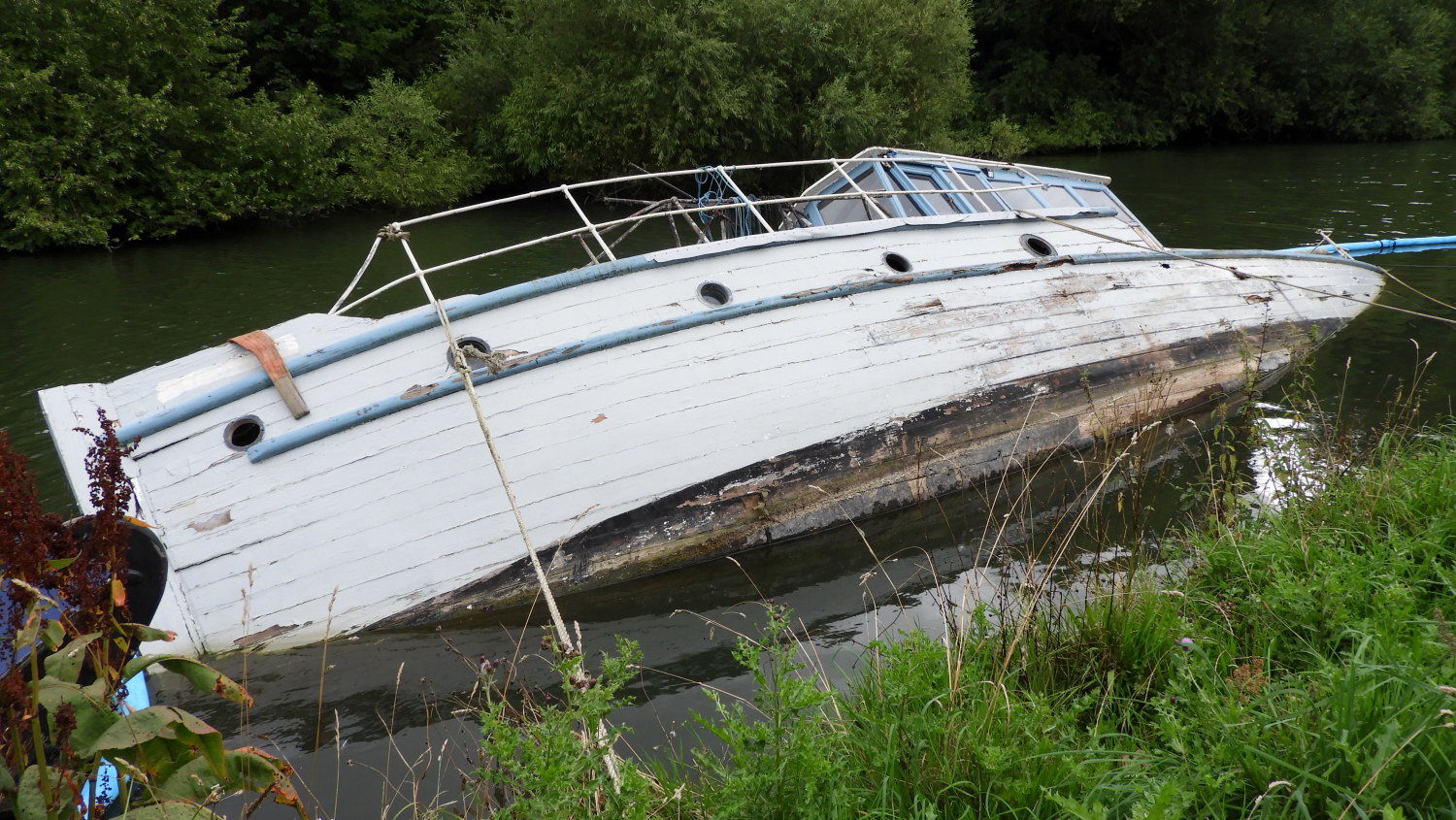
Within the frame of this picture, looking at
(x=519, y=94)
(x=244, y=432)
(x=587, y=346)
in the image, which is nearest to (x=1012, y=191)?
(x=587, y=346)

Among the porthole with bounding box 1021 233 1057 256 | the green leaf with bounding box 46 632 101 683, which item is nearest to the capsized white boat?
the porthole with bounding box 1021 233 1057 256

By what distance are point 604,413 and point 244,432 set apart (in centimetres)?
210

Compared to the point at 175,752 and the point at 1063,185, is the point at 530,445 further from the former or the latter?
the point at 1063,185

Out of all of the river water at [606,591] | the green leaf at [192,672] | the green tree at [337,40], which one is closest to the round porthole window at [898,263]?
the river water at [606,591]

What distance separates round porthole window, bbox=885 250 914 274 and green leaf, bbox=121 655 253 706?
5588 mm

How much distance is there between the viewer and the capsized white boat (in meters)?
5.04

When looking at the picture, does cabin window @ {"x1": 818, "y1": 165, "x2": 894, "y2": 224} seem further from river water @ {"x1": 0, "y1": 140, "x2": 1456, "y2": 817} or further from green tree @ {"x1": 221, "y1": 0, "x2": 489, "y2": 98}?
green tree @ {"x1": 221, "y1": 0, "x2": 489, "y2": 98}

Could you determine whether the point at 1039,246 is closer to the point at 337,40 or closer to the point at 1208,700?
the point at 1208,700

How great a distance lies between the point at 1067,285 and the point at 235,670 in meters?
6.69

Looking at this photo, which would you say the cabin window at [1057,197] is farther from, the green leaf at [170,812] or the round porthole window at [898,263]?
the green leaf at [170,812]

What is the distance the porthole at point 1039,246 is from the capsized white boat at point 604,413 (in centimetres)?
18

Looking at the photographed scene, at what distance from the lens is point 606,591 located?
18.5ft

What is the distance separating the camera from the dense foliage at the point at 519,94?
1805cm

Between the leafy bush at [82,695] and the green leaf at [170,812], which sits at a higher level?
the leafy bush at [82,695]
